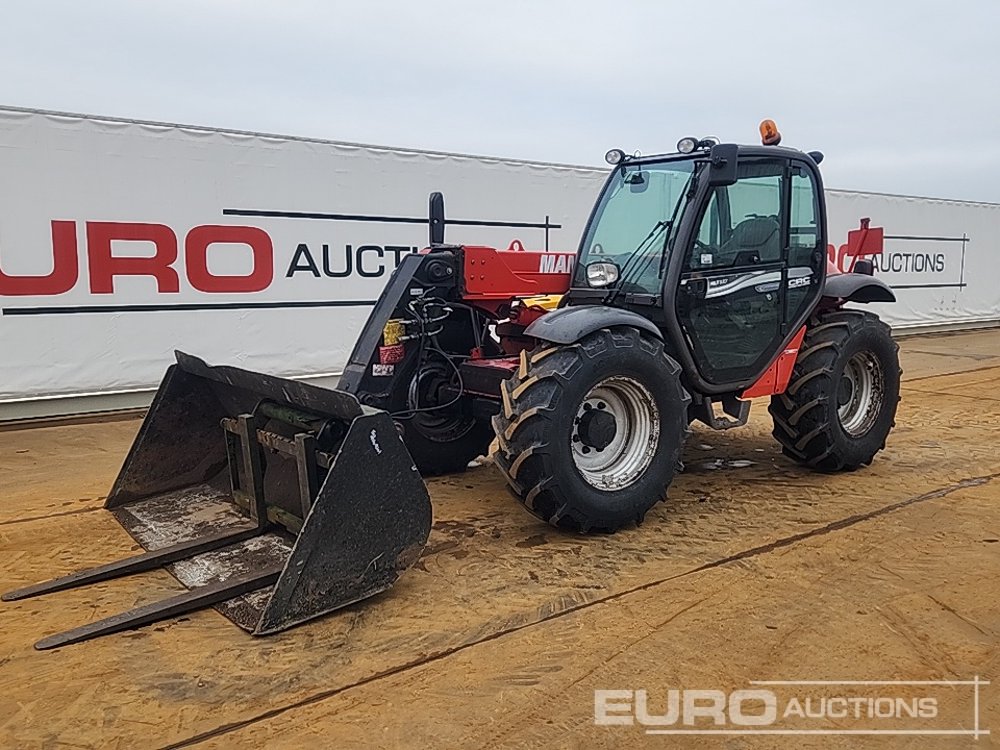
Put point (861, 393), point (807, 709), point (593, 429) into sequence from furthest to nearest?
point (861, 393) < point (593, 429) < point (807, 709)

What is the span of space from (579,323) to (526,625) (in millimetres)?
1617

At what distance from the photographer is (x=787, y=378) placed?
5.66 m

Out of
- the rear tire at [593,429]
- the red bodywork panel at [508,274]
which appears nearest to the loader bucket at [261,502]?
the rear tire at [593,429]

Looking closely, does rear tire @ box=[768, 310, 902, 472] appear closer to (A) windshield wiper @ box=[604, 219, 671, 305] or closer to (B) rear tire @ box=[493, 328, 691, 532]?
(B) rear tire @ box=[493, 328, 691, 532]

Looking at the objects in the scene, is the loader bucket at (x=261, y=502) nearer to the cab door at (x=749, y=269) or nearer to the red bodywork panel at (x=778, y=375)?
the cab door at (x=749, y=269)

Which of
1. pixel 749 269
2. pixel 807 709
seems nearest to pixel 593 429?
pixel 749 269

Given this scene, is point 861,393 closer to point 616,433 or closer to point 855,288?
point 855,288

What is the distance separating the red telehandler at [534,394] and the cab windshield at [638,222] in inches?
0.5

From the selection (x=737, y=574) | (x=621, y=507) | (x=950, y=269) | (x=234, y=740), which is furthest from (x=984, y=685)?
(x=950, y=269)

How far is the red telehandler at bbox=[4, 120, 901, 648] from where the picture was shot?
3586 mm

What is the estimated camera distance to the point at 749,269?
527 cm

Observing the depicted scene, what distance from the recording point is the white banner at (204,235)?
7.57 m

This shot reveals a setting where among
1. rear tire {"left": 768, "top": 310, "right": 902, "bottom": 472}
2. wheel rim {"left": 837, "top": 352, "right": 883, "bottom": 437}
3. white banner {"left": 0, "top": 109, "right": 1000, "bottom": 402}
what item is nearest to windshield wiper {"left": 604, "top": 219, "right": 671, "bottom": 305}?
rear tire {"left": 768, "top": 310, "right": 902, "bottom": 472}

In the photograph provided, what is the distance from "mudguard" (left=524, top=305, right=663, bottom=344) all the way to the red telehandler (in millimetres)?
13
